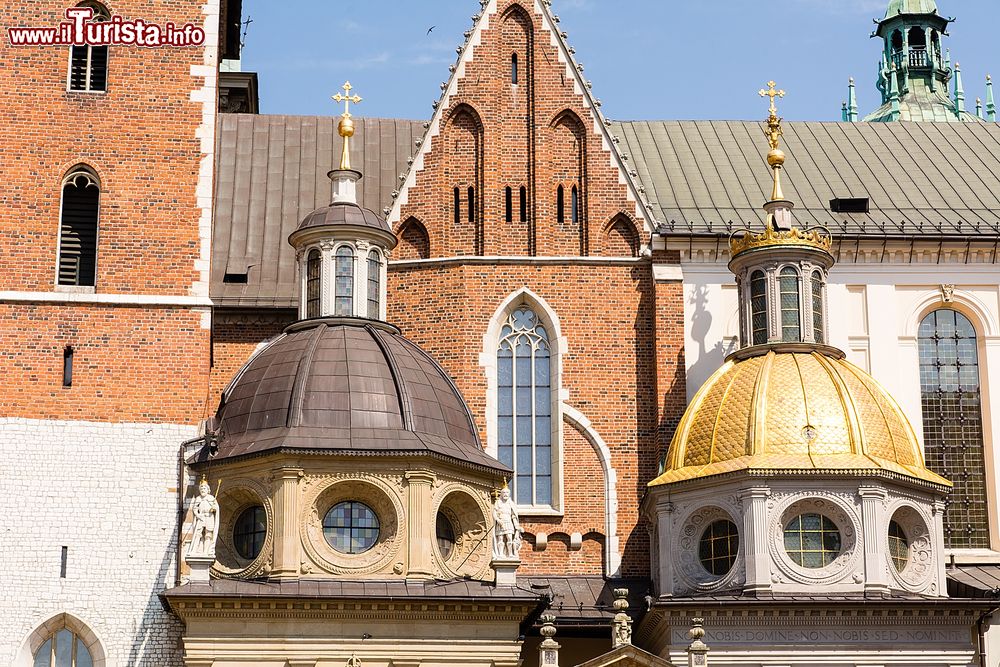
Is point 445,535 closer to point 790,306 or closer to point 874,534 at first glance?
point 874,534

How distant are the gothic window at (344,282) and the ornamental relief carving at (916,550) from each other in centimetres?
1125

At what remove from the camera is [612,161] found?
40250 millimetres

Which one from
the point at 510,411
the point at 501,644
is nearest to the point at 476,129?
the point at 510,411

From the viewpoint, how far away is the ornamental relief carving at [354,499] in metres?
32.8

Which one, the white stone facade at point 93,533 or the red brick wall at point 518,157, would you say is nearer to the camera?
the white stone facade at point 93,533

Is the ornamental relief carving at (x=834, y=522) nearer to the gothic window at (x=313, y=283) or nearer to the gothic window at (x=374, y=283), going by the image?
the gothic window at (x=374, y=283)

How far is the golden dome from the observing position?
1355 inches

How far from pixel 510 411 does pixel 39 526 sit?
1000 centimetres

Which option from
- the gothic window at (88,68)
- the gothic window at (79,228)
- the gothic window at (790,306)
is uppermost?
the gothic window at (88,68)

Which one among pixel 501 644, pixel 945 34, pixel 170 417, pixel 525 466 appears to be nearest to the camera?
pixel 501 644

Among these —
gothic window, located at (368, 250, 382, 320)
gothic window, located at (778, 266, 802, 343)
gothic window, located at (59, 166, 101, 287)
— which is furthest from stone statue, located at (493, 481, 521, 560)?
gothic window, located at (59, 166, 101, 287)

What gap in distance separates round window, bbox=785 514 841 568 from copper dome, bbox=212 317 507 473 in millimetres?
5520

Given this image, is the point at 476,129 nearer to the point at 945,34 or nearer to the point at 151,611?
the point at 151,611

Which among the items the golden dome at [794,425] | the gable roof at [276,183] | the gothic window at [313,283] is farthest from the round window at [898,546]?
the gable roof at [276,183]
